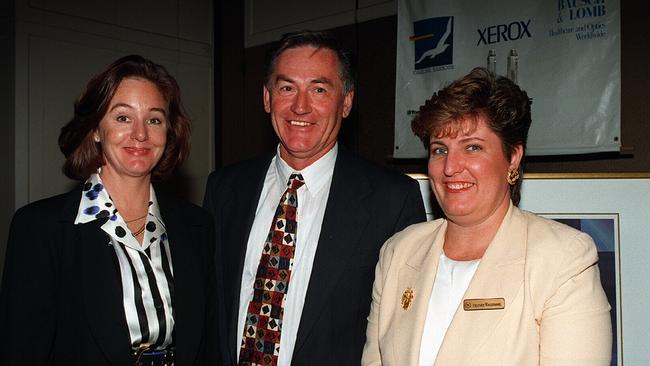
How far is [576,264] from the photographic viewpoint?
1.47 meters

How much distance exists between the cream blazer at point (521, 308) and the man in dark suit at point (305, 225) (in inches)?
9.6

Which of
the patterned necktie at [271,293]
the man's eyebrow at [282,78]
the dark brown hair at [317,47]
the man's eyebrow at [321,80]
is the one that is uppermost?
the dark brown hair at [317,47]

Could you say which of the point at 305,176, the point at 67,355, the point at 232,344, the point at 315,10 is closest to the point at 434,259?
the point at 305,176

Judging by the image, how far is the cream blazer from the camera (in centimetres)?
142

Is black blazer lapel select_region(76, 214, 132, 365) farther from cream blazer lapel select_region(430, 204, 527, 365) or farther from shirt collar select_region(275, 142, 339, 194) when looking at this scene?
cream blazer lapel select_region(430, 204, 527, 365)

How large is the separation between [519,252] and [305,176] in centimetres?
89

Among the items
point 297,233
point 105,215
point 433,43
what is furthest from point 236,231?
point 433,43

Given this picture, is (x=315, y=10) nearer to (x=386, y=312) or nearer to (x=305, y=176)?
(x=305, y=176)

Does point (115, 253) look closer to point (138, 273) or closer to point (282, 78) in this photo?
point (138, 273)

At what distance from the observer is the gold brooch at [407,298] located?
1735mm

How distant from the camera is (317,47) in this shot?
219 centimetres

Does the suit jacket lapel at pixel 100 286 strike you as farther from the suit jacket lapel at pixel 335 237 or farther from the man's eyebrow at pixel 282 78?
the man's eyebrow at pixel 282 78

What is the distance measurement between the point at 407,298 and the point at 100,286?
961 mm

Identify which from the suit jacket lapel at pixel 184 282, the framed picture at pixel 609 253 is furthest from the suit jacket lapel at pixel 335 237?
the framed picture at pixel 609 253
